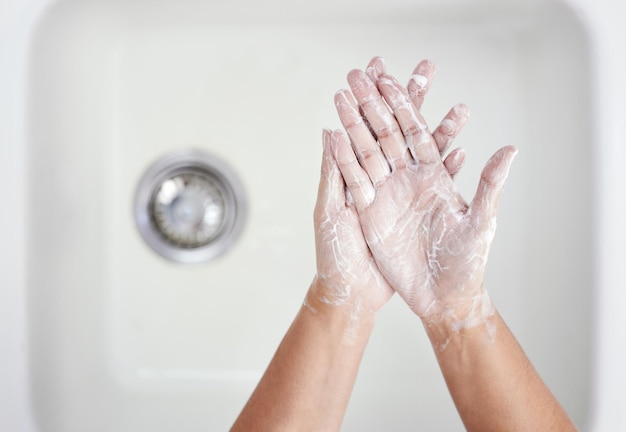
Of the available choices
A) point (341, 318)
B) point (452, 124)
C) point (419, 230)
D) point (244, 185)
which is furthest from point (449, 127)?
point (244, 185)

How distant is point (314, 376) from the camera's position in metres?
0.64

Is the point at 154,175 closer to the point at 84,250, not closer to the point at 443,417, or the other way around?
the point at 84,250

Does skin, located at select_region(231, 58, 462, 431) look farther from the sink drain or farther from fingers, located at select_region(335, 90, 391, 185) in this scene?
the sink drain

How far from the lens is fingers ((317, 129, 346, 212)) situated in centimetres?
62

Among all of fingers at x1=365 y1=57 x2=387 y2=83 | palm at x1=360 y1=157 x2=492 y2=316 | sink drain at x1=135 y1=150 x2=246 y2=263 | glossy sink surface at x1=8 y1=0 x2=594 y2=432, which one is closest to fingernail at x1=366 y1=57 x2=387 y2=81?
fingers at x1=365 y1=57 x2=387 y2=83

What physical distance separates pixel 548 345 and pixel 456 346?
257mm

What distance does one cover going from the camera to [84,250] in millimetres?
866

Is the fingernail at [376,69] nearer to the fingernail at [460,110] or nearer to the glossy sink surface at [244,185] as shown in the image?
the fingernail at [460,110]

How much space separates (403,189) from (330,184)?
73 mm

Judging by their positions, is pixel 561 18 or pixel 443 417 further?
pixel 443 417

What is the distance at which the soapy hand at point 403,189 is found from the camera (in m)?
0.61

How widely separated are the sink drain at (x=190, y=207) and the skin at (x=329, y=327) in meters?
0.28

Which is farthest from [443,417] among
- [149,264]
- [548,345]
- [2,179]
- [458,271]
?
[2,179]

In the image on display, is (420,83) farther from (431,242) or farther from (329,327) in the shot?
(329,327)
